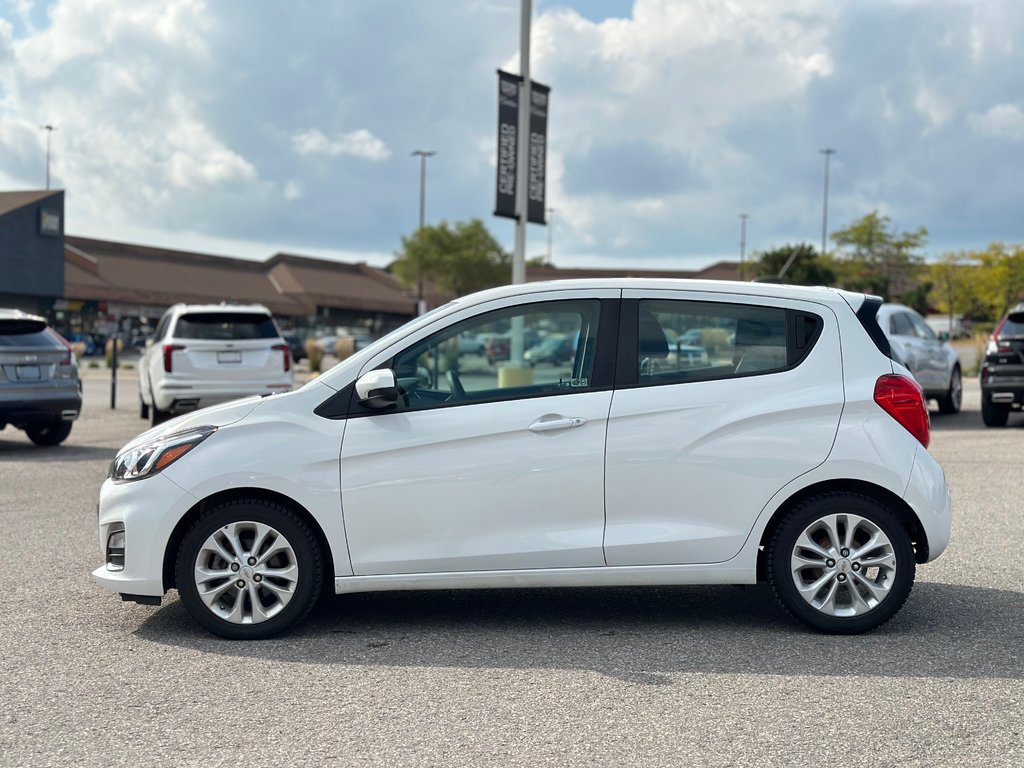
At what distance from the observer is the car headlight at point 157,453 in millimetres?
5625

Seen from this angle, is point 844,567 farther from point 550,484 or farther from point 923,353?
point 923,353

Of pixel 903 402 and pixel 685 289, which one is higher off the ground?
pixel 685 289

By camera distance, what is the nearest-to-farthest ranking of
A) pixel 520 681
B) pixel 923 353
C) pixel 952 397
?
pixel 520 681
pixel 923 353
pixel 952 397

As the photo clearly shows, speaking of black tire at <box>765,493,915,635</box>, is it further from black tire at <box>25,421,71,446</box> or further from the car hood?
black tire at <box>25,421,71,446</box>

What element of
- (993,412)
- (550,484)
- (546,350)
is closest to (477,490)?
(550,484)

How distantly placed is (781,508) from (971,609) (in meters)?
1.35

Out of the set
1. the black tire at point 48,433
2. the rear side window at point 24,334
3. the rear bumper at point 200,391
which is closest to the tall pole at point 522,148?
the rear bumper at point 200,391

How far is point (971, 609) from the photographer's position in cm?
623

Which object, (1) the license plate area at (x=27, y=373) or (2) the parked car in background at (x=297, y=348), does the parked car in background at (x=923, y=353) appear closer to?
(1) the license plate area at (x=27, y=373)

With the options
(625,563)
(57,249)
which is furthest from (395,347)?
(57,249)

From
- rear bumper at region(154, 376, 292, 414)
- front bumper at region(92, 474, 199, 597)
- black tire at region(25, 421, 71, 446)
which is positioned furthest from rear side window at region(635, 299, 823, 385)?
rear bumper at region(154, 376, 292, 414)

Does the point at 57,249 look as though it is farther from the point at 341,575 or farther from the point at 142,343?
the point at 341,575

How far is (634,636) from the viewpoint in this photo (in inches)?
225

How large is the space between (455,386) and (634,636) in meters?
1.46
